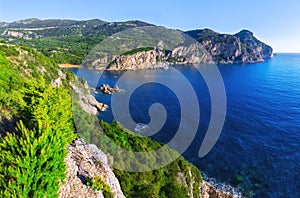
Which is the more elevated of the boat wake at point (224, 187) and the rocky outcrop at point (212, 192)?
the rocky outcrop at point (212, 192)

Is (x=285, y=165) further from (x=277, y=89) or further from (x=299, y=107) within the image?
(x=277, y=89)

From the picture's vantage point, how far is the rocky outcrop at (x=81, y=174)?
584 inches

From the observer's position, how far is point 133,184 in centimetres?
2595

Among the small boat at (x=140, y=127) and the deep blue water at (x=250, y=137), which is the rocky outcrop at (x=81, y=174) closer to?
the deep blue water at (x=250, y=137)

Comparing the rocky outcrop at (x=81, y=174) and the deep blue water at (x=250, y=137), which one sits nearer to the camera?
the rocky outcrop at (x=81, y=174)

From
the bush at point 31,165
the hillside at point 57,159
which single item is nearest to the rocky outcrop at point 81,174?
the hillside at point 57,159

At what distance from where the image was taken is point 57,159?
1204 centimetres

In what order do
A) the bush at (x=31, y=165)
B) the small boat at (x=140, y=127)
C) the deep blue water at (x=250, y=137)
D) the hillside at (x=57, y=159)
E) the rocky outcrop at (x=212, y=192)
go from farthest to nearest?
1. the small boat at (x=140, y=127)
2. the deep blue water at (x=250, y=137)
3. the rocky outcrop at (x=212, y=192)
4. the hillside at (x=57, y=159)
5. the bush at (x=31, y=165)

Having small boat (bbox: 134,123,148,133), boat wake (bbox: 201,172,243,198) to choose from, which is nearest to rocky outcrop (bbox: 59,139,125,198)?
boat wake (bbox: 201,172,243,198)

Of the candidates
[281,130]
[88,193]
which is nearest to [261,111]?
[281,130]

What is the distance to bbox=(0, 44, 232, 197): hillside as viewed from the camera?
35.3 feet

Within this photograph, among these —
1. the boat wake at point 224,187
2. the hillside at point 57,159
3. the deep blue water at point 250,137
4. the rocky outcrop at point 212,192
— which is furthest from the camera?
the deep blue water at point 250,137

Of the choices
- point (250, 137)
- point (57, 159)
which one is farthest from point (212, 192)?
point (57, 159)

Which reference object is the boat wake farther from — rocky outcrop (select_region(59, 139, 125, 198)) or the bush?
the bush
